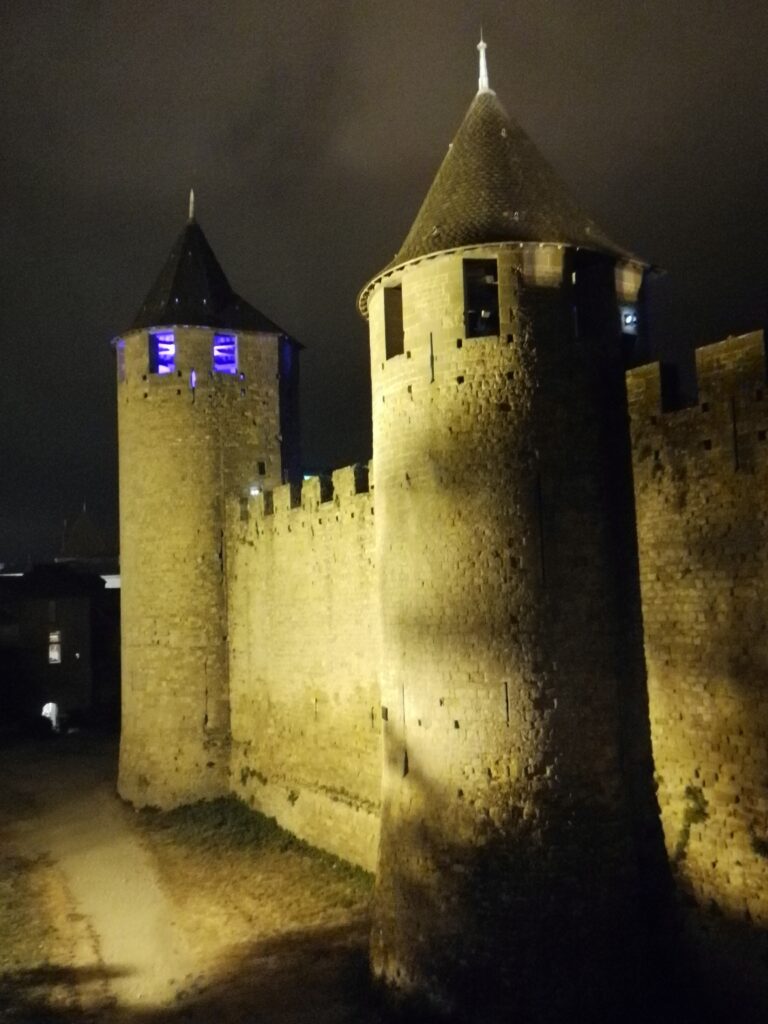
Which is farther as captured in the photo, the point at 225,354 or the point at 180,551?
the point at 225,354

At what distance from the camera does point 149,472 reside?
1967cm

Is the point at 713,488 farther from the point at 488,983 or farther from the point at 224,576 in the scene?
the point at 224,576

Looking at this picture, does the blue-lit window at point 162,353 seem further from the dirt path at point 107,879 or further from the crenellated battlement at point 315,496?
the dirt path at point 107,879

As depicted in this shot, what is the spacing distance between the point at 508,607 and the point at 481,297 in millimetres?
3872

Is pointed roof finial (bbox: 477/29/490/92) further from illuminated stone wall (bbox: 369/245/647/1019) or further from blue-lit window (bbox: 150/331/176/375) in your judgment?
blue-lit window (bbox: 150/331/176/375)

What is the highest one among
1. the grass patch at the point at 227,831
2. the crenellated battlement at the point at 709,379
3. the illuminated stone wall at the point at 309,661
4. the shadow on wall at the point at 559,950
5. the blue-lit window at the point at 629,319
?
the blue-lit window at the point at 629,319

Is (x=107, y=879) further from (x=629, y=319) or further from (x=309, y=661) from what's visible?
(x=629, y=319)

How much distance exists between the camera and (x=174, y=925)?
13.4 metres

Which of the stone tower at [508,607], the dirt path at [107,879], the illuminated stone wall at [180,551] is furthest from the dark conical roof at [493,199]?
the dirt path at [107,879]

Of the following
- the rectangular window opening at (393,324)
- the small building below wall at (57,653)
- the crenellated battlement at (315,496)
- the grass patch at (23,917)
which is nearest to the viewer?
the rectangular window opening at (393,324)

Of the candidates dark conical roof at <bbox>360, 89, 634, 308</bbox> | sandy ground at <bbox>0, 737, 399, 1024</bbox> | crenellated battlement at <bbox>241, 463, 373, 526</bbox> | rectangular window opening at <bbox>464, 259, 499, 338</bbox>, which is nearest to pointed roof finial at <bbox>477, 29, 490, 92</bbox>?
dark conical roof at <bbox>360, 89, 634, 308</bbox>

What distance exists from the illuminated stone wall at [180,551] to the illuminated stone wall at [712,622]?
1122 cm

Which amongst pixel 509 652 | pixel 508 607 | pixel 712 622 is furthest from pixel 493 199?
pixel 712 622

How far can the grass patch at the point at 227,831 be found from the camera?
614 inches
